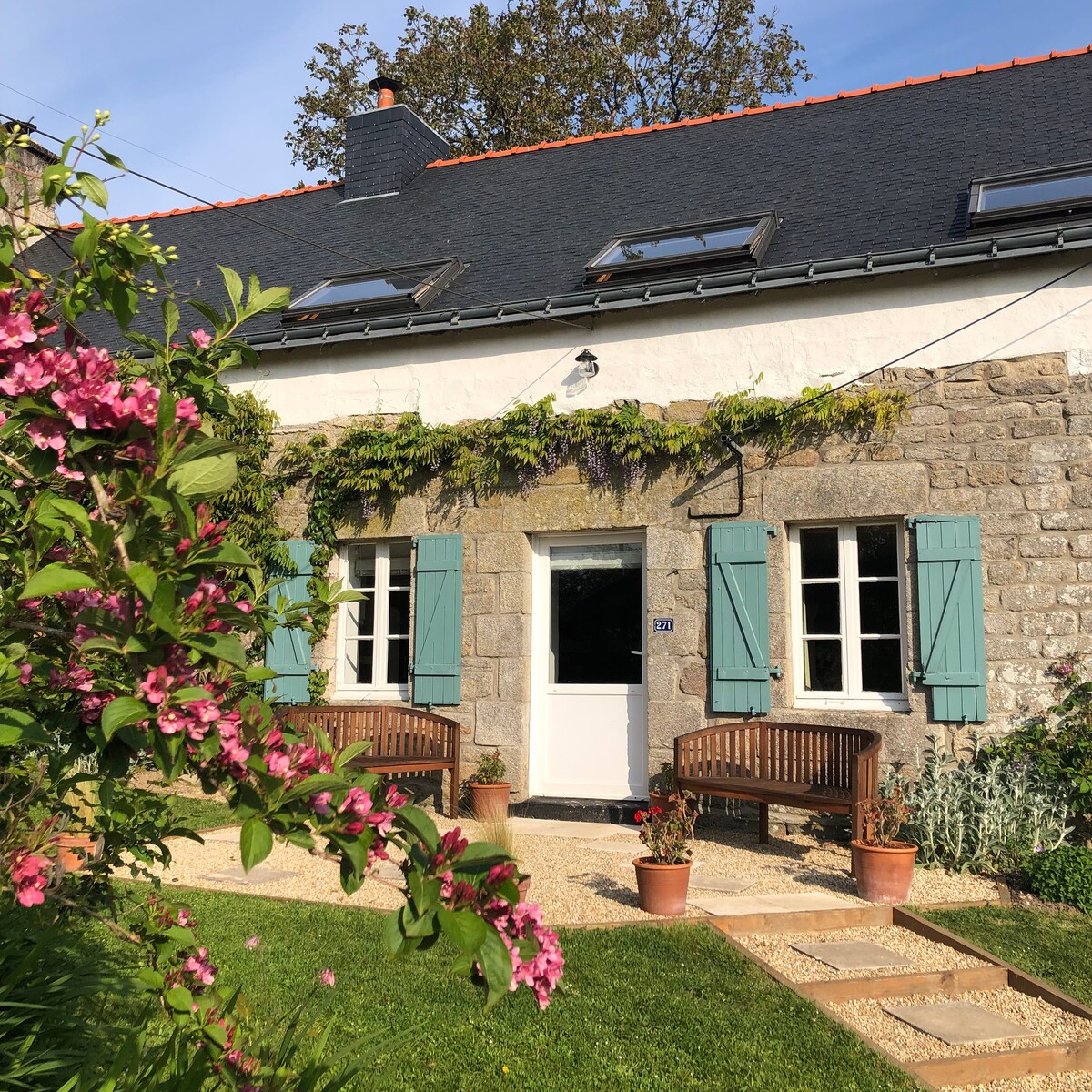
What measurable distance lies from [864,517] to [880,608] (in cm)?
63

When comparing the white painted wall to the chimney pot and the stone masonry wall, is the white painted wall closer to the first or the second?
the stone masonry wall

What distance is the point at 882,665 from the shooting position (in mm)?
6930

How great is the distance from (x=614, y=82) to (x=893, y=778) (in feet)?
44.8

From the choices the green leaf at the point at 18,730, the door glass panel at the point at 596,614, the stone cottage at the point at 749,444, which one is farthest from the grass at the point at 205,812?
the green leaf at the point at 18,730

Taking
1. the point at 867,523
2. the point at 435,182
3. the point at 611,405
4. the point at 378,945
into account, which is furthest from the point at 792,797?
the point at 435,182

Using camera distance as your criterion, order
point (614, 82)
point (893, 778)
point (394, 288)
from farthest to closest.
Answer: point (614, 82) < point (394, 288) < point (893, 778)

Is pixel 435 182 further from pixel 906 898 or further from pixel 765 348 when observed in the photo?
pixel 906 898

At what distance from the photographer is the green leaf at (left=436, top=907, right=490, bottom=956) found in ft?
→ 3.64

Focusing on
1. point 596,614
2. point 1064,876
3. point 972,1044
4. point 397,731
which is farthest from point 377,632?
point 972,1044

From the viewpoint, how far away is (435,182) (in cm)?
1119

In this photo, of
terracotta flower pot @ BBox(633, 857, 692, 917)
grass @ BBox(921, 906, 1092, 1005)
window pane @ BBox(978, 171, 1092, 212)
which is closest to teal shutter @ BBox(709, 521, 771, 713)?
grass @ BBox(921, 906, 1092, 1005)

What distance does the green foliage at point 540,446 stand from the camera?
7.05 meters

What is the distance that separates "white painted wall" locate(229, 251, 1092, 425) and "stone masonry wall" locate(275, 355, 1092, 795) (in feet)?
0.70

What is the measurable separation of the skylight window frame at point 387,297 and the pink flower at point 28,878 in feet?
22.6
